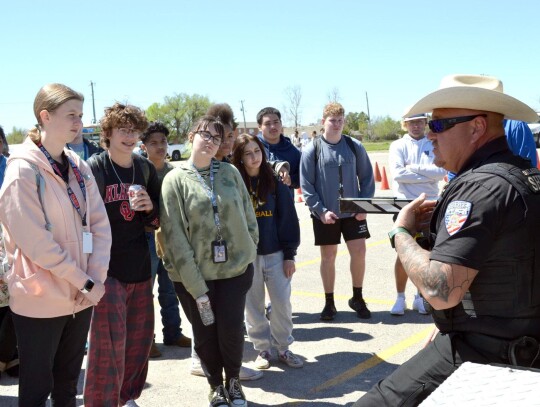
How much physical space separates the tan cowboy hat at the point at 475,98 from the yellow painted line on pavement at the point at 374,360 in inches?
109

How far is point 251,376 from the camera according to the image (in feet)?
16.1

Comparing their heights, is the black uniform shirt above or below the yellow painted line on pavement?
above

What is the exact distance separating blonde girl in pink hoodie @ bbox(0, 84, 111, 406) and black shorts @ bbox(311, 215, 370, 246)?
323 centimetres

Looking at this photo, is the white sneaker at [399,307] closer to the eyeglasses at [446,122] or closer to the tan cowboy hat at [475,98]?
the tan cowboy hat at [475,98]

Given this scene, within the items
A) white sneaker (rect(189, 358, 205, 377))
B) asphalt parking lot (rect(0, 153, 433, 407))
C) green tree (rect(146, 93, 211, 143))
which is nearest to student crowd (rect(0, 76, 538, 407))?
asphalt parking lot (rect(0, 153, 433, 407))

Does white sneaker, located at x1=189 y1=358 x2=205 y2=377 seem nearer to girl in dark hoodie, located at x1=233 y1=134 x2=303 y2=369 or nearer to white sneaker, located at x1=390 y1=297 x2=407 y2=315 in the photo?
girl in dark hoodie, located at x1=233 y1=134 x2=303 y2=369

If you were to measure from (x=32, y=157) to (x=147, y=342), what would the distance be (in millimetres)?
1665

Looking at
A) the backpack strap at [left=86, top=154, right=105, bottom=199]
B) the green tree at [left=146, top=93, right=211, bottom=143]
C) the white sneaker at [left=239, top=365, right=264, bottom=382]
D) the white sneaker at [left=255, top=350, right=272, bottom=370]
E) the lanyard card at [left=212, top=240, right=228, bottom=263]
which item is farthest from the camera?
the green tree at [left=146, top=93, right=211, bottom=143]

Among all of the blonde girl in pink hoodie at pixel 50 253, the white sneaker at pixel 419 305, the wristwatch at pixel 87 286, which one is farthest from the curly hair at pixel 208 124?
the white sneaker at pixel 419 305

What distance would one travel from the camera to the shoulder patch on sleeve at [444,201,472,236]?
2215mm

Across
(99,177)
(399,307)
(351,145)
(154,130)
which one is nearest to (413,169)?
(351,145)

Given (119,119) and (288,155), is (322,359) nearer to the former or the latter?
(288,155)

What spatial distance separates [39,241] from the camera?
3.19m

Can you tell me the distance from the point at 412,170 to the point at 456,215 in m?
4.32
